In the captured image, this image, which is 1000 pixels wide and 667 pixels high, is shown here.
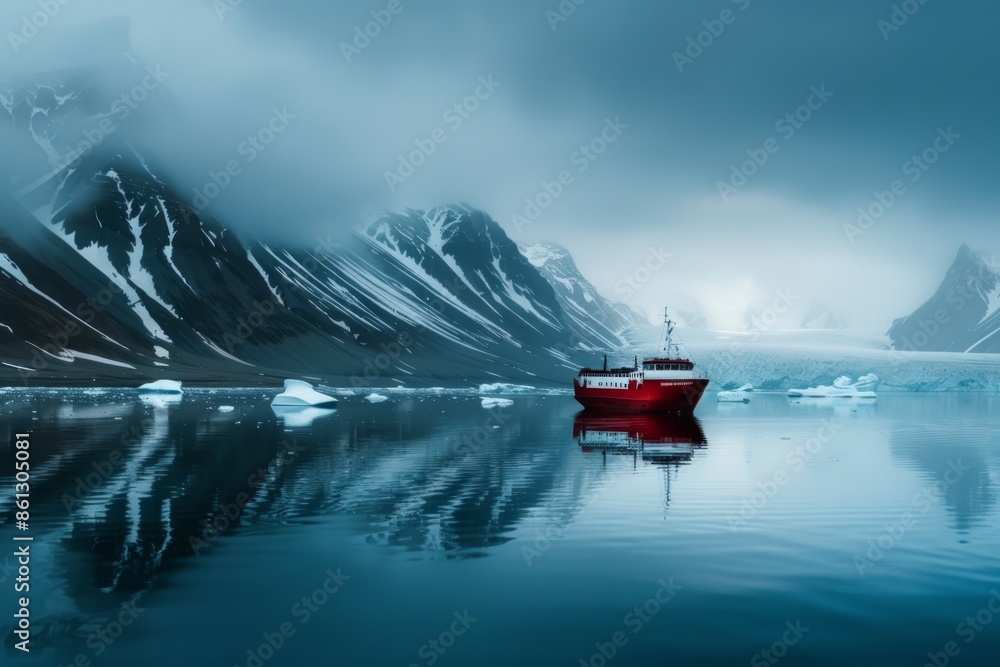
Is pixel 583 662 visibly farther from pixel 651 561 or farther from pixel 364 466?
pixel 364 466

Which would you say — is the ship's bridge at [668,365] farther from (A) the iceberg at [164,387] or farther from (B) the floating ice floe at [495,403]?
(A) the iceberg at [164,387]

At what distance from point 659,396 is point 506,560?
70888mm

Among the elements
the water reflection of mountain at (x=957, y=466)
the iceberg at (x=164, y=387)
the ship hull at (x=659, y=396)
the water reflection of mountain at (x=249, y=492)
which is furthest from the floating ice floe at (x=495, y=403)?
the water reflection of mountain at (x=957, y=466)

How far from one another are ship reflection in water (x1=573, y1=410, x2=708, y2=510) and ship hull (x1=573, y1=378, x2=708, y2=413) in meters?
1.95

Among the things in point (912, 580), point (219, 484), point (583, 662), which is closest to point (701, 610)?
point (583, 662)

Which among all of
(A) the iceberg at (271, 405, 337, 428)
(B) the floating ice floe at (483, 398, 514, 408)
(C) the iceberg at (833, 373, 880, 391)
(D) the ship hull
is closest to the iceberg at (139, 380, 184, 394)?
(A) the iceberg at (271, 405, 337, 428)

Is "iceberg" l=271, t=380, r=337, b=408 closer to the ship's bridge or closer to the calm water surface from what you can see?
the ship's bridge

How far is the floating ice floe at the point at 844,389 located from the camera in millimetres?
142750

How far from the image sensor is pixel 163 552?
2089 cm

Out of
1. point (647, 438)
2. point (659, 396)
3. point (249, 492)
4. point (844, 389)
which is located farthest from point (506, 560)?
point (844, 389)

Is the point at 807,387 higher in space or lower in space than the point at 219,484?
higher

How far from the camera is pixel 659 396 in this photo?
89.5 meters

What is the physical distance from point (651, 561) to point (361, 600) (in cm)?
704

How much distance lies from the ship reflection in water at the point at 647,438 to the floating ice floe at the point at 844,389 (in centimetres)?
6637
